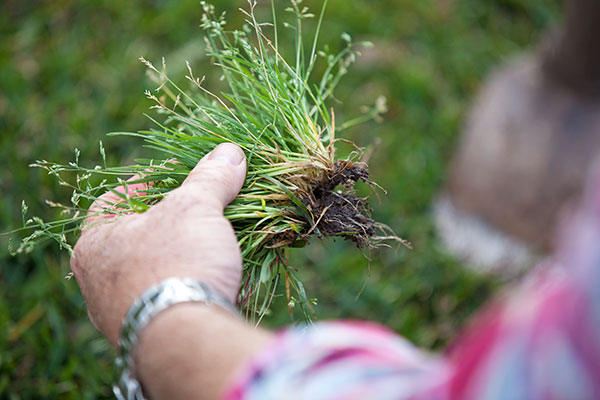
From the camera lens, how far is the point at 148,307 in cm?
67

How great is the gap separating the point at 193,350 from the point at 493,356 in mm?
324

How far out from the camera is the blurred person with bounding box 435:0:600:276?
6.56 ft

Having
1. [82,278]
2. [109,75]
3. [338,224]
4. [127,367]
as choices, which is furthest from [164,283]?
[109,75]

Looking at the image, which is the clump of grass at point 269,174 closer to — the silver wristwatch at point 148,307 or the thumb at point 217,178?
the thumb at point 217,178

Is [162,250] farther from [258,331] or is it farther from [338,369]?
[338,369]

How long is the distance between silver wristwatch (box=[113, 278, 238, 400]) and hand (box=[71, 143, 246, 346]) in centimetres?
3

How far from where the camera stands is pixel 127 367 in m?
0.68

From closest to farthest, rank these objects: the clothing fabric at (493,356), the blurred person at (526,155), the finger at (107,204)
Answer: the clothing fabric at (493,356) → the finger at (107,204) → the blurred person at (526,155)

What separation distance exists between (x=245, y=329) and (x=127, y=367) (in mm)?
166

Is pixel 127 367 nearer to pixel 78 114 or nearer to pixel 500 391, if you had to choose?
pixel 500 391

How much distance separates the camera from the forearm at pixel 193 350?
60cm

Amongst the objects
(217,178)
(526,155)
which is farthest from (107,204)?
(526,155)

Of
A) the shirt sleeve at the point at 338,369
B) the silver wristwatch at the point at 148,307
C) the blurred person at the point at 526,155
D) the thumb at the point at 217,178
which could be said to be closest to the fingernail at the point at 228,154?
the thumb at the point at 217,178

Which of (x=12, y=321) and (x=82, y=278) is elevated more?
(x=82, y=278)
